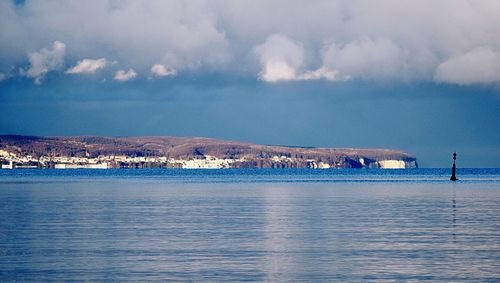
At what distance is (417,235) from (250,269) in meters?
16.2

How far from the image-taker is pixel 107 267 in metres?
36.1

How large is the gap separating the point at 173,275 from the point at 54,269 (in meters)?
5.12

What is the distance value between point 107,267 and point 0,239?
12835 millimetres

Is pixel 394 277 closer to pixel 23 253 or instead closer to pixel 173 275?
pixel 173 275

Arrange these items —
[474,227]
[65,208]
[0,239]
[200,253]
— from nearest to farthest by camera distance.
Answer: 1. [200,253]
2. [0,239]
3. [474,227]
4. [65,208]

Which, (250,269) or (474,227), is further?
(474,227)

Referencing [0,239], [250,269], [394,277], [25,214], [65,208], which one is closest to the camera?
[394,277]

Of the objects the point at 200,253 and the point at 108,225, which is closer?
the point at 200,253

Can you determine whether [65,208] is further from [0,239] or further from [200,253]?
[200,253]

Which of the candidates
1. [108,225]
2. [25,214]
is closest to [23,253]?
[108,225]

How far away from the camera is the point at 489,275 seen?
110ft

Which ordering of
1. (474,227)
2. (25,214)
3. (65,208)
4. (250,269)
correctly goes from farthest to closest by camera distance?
(65,208) → (25,214) → (474,227) → (250,269)

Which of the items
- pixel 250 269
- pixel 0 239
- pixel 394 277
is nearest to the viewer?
pixel 394 277

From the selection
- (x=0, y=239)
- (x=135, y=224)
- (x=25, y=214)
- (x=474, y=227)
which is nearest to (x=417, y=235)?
(x=474, y=227)
